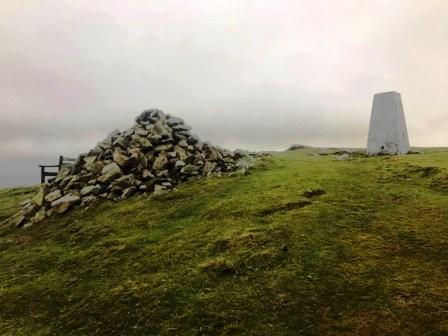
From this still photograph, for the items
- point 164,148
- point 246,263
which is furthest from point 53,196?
point 246,263

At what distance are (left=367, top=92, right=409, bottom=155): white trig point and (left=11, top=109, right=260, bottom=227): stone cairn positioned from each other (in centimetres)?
906

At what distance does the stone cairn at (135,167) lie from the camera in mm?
A: 20469

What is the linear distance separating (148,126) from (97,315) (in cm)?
1595

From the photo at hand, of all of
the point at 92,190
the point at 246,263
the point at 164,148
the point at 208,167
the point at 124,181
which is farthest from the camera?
A: the point at 164,148

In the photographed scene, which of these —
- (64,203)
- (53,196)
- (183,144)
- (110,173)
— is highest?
(183,144)

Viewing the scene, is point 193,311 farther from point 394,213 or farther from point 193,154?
point 193,154

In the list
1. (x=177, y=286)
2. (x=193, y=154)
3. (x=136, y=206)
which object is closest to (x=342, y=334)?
(x=177, y=286)

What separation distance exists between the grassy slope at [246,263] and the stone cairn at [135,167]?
1.36 metres

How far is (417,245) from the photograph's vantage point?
11.7 metres

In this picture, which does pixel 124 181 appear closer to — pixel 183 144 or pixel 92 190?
pixel 92 190

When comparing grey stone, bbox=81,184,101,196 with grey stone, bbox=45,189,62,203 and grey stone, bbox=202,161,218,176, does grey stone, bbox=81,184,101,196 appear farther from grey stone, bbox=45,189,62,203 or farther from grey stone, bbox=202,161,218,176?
grey stone, bbox=202,161,218,176

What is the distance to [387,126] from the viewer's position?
1089 inches

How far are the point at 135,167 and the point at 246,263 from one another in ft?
39.1

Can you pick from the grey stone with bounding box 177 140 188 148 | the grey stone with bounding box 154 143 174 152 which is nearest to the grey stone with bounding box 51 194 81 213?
the grey stone with bounding box 154 143 174 152
